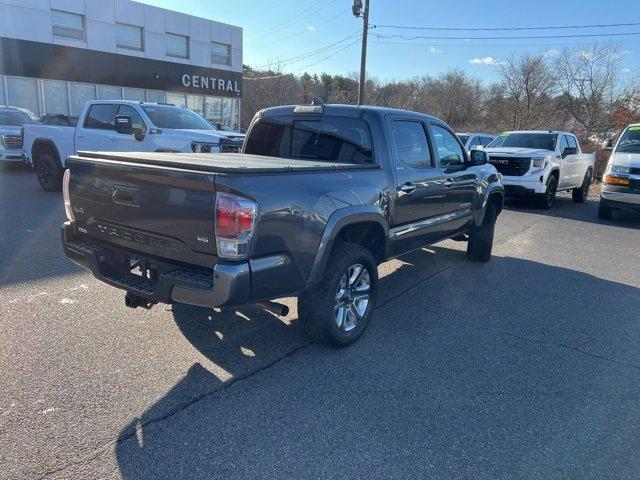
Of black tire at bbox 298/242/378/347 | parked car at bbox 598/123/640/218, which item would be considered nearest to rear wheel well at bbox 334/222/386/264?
black tire at bbox 298/242/378/347

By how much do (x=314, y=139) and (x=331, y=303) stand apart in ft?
6.03

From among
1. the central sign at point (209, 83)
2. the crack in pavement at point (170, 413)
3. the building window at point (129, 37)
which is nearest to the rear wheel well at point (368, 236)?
the crack in pavement at point (170, 413)

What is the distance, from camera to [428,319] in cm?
461

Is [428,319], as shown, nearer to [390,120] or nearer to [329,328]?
[329,328]

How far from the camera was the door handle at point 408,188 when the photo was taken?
452cm

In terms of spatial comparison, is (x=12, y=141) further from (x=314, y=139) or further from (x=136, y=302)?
(x=136, y=302)

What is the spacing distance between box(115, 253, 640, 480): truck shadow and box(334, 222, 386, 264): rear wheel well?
67 centimetres

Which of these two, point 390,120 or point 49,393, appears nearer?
point 49,393

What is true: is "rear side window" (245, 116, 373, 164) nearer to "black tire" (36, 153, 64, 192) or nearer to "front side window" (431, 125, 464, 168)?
"front side window" (431, 125, 464, 168)

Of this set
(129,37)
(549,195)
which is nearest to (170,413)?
(549,195)

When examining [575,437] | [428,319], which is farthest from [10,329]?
[575,437]

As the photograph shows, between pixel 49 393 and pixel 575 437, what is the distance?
326 centimetres

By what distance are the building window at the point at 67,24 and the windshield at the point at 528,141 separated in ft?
60.2

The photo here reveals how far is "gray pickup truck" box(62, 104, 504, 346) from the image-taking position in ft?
9.70
